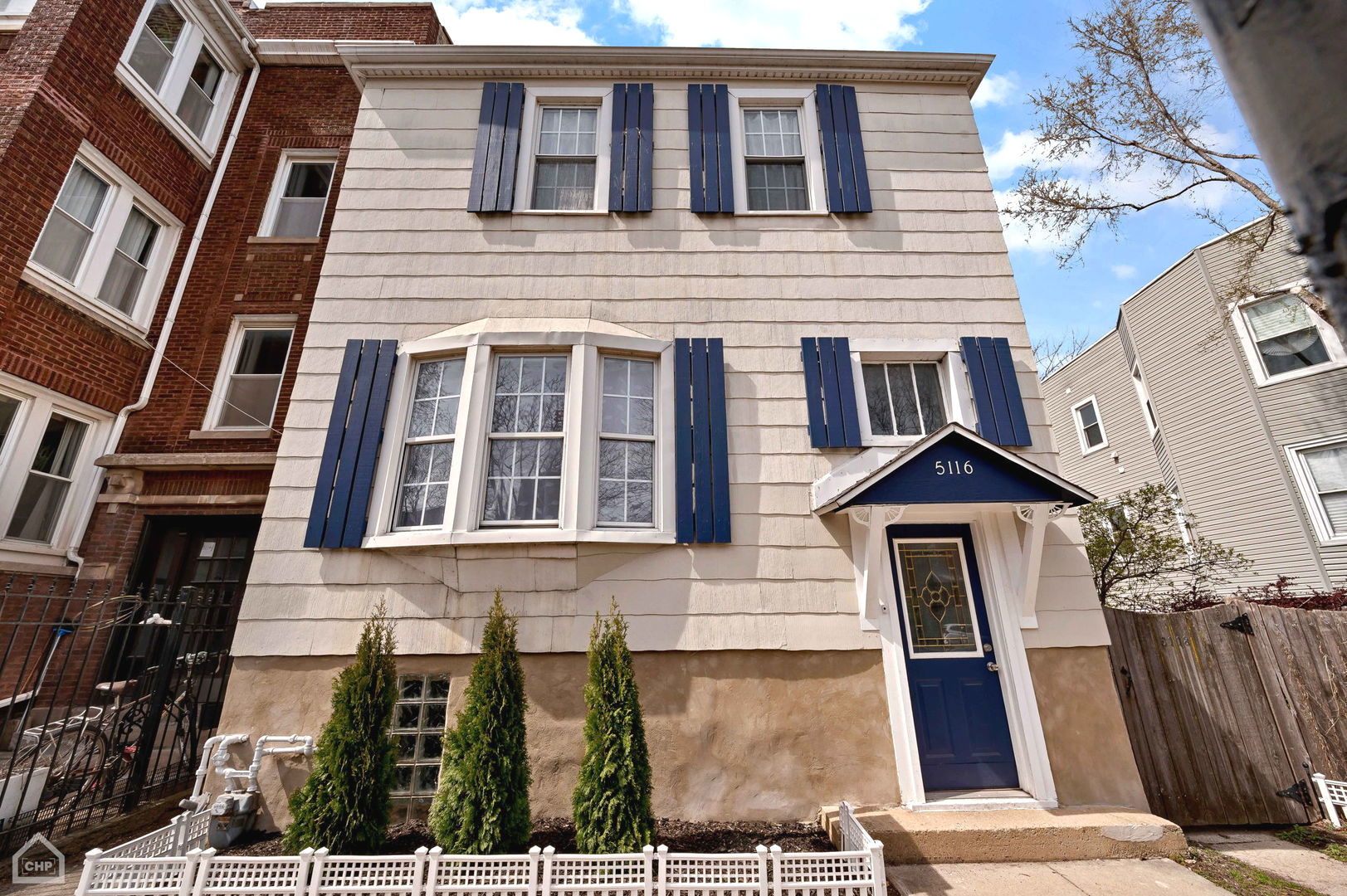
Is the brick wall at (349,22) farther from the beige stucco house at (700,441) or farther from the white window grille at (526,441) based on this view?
the white window grille at (526,441)

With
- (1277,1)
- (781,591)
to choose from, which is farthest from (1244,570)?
(1277,1)

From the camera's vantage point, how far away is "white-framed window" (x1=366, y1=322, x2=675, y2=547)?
19.0 feet

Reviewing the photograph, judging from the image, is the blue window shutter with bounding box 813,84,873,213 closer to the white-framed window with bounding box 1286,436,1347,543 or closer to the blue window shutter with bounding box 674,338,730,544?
the blue window shutter with bounding box 674,338,730,544

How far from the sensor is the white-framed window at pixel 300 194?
9.41m

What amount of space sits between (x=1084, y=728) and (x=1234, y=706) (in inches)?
70.4

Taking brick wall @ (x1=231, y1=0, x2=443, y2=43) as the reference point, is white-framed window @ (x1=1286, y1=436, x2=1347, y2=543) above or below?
below

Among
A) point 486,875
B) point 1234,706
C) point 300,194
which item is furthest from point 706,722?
point 300,194

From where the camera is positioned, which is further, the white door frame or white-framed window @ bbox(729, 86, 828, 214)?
white-framed window @ bbox(729, 86, 828, 214)

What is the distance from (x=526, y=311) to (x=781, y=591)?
12.7ft

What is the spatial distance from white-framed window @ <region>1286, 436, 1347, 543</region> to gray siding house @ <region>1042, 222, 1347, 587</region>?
2 cm

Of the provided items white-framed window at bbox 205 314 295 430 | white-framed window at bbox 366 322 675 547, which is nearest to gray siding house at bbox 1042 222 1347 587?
white-framed window at bbox 366 322 675 547

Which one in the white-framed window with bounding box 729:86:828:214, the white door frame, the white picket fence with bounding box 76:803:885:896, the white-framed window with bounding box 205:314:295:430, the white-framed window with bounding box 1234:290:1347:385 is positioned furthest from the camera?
the white-framed window with bounding box 1234:290:1347:385

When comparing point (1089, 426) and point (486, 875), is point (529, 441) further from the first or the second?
point (1089, 426)

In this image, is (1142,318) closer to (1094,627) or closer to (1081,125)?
(1081,125)
